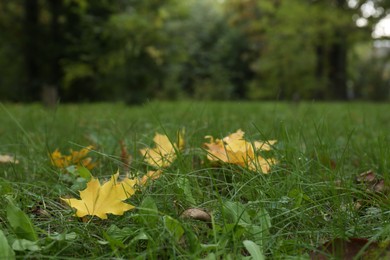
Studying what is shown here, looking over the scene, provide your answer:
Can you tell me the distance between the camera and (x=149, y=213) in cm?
99

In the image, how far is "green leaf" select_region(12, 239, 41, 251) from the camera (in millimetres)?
832

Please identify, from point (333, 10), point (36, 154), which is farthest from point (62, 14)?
point (36, 154)

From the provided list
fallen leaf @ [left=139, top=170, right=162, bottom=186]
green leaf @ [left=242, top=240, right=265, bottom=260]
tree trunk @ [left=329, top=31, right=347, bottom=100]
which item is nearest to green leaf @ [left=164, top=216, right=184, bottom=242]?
green leaf @ [left=242, top=240, right=265, bottom=260]

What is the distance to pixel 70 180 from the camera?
138 cm

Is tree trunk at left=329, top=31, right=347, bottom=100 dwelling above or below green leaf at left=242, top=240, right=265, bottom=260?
below

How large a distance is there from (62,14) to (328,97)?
8779mm

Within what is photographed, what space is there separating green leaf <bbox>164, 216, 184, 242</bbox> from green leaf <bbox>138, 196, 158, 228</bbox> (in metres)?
0.04

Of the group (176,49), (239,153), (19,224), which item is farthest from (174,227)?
(176,49)

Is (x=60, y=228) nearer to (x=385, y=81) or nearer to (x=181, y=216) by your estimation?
(x=181, y=216)

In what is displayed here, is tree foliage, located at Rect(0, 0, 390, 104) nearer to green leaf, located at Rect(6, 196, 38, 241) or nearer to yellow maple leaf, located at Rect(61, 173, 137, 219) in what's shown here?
yellow maple leaf, located at Rect(61, 173, 137, 219)

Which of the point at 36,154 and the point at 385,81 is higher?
the point at 36,154

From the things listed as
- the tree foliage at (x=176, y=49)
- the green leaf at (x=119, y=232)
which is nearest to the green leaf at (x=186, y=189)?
the green leaf at (x=119, y=232)

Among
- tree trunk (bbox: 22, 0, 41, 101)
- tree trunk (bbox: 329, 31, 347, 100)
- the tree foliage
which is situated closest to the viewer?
the tree foliage

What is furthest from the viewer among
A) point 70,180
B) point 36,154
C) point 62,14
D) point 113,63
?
point 62,14
